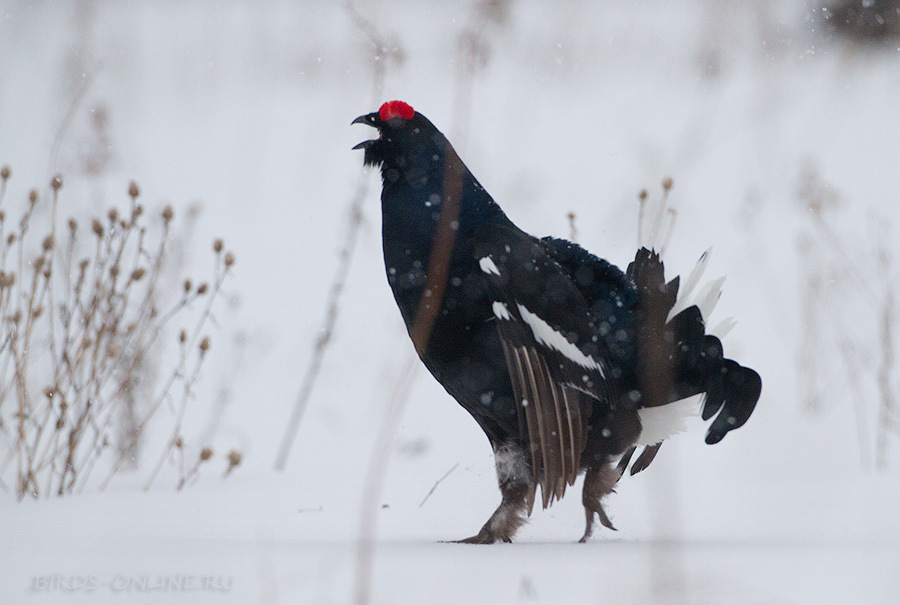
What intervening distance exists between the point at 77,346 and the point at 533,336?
2248 millimetres

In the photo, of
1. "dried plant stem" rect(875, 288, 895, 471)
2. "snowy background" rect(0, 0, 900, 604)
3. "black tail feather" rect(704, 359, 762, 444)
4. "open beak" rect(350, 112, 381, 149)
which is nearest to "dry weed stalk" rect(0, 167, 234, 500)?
"snowy background" rect(0, 0, 900, 604)

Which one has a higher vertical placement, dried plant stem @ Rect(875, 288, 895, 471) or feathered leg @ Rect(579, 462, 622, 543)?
dried plant stem @ Rect(875, 288, 895, 471)

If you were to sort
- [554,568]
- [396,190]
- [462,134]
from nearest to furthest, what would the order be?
[462,134], [554,568], [396,190]

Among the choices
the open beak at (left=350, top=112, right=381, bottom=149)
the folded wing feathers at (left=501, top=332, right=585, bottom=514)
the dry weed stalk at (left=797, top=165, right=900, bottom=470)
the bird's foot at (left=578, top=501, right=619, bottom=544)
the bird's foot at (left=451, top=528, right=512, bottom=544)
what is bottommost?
the bird's foot at (left=451, top=528, right=512, bottom=544)

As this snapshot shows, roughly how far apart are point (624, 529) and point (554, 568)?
2.72 feet

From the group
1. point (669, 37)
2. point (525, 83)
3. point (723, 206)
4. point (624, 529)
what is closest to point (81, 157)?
point (525, 83)

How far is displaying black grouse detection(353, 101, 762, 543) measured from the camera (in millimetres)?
1634

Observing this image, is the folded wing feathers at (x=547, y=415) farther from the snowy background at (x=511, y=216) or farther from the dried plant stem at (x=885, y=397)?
the dried plant stem at (x=885, y=397)

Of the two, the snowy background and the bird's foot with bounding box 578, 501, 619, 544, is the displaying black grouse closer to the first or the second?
the bird's foot with bounding box 578, 501, 619, 544

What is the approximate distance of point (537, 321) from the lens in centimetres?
164

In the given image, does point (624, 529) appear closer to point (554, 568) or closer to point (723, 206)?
point (554, 568)

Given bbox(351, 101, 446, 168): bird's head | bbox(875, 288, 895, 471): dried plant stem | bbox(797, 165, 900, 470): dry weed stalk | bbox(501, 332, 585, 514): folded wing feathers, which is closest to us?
bbox(501, 332, 585, 514): folded wing feathers

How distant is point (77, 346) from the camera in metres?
3.03

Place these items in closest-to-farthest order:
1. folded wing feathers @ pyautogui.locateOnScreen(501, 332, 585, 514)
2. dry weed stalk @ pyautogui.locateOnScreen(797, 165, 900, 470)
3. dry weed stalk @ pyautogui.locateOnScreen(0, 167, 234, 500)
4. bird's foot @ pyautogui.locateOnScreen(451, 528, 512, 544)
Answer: folded wing feathers @ pyautogui.locateOnScreen(501, 332, 585, 514) → bird's foot @ pyautogui.locateOnScreen(451, 528, 512, 544) → dry weed stalk @ pyautogui.locateOnScreen(0, 167, 234, 500) → dry weed stalk @ pyautogui.locateOnScreen(797, 165, 900, 470)
